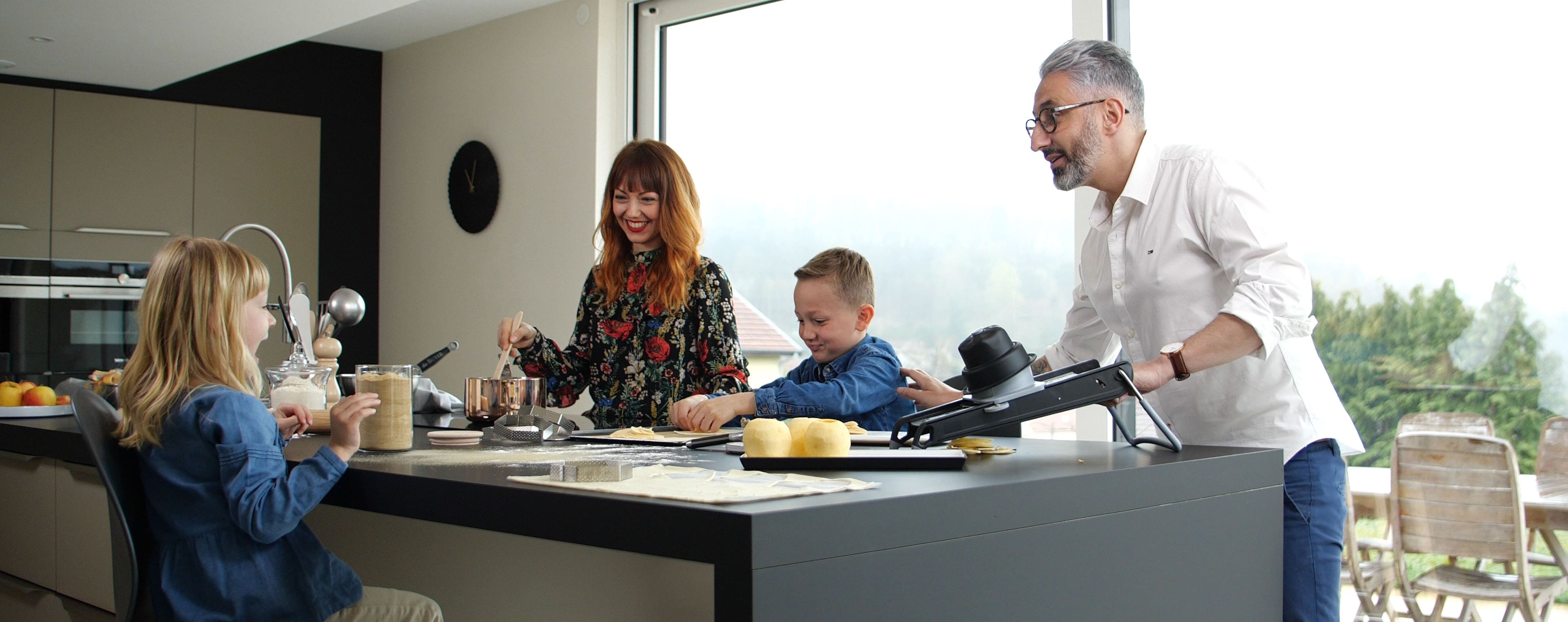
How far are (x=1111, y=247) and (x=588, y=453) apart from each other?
88cm

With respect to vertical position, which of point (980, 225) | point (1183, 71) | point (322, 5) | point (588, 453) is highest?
point (322, 5)

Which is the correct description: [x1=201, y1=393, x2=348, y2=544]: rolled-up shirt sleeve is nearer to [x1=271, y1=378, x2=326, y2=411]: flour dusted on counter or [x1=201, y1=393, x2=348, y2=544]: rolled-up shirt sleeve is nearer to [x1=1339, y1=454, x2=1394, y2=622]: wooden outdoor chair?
[x1=271, y1=378, x2=326, y2=411]: flour dusted on counter

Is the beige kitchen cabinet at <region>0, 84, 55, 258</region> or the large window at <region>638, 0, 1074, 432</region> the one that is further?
the beige kitchen cabinet at <region>0, 84, 55, 258</region>

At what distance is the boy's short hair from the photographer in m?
2.24

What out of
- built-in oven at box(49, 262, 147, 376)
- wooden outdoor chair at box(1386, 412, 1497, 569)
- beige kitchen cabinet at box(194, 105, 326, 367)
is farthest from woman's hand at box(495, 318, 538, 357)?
beige kitchen cabinet at box(194, 105, 326, 367)

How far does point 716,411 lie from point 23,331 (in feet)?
13.5

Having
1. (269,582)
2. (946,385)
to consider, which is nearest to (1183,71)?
(946,385)

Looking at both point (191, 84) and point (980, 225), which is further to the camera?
point (191, 84)

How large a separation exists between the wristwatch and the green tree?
1509 millimetres

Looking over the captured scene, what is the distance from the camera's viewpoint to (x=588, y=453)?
1.51 metres

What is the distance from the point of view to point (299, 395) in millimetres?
1880

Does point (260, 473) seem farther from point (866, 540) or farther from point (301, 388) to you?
point (866, 540)

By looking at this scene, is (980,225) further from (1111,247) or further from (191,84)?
(191,84)

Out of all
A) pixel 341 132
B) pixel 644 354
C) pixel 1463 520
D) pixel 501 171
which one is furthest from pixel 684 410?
pixel 341 132
